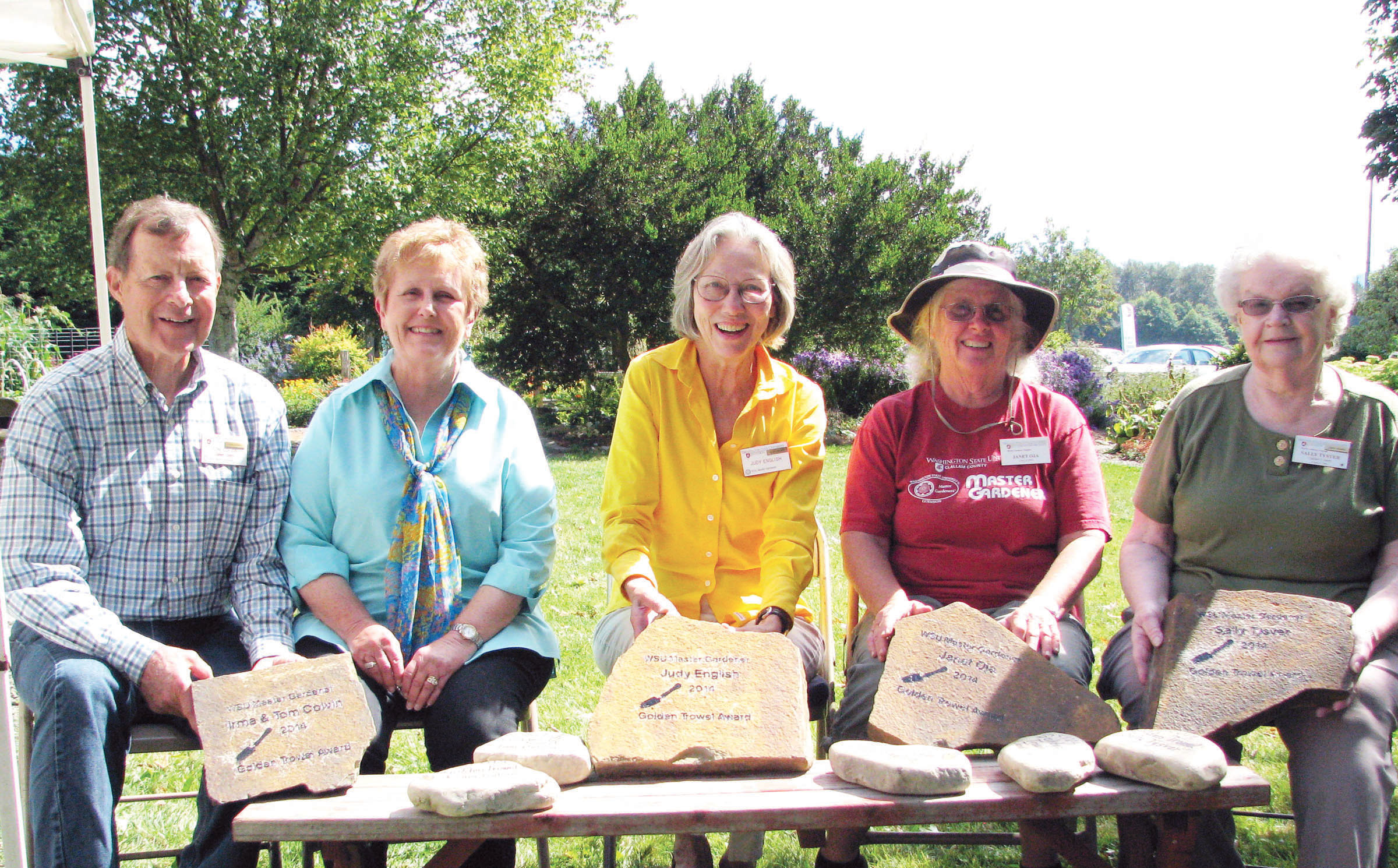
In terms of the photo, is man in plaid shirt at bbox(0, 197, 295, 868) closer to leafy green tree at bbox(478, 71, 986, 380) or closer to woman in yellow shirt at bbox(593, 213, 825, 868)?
woman in yellow shirt at bbox(593, 213, 825, 868)

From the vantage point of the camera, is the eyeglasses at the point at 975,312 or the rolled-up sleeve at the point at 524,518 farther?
the eyeglasses at the point at 975,312

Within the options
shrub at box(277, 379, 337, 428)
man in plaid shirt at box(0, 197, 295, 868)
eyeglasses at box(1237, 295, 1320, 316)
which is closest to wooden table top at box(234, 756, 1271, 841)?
man in plaid shirt at box(0, 197, 295, 868)

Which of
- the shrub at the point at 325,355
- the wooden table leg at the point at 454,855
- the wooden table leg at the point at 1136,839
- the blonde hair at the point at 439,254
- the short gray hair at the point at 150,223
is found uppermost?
the shrub at the point at 325,355

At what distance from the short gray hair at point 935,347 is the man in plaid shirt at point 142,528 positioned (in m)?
1.93

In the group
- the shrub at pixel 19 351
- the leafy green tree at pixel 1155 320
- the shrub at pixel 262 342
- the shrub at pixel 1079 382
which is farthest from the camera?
the leafy green tree at pixel 1155 320

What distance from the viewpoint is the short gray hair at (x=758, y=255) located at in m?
2.79

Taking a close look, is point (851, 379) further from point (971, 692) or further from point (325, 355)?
point (325, 355)

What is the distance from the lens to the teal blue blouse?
8.18 ft

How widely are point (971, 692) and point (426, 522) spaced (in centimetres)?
143

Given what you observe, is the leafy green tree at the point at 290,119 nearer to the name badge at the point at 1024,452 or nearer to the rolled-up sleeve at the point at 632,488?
the rolled-up sleeve at the point at 632,488

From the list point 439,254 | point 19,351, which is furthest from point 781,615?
point 19,351

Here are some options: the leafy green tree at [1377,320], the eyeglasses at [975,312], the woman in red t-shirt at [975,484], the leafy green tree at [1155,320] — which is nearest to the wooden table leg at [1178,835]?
the woman in red t-shirt at [975,484]

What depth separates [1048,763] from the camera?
5.72 feet

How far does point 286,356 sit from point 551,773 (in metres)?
27.3
